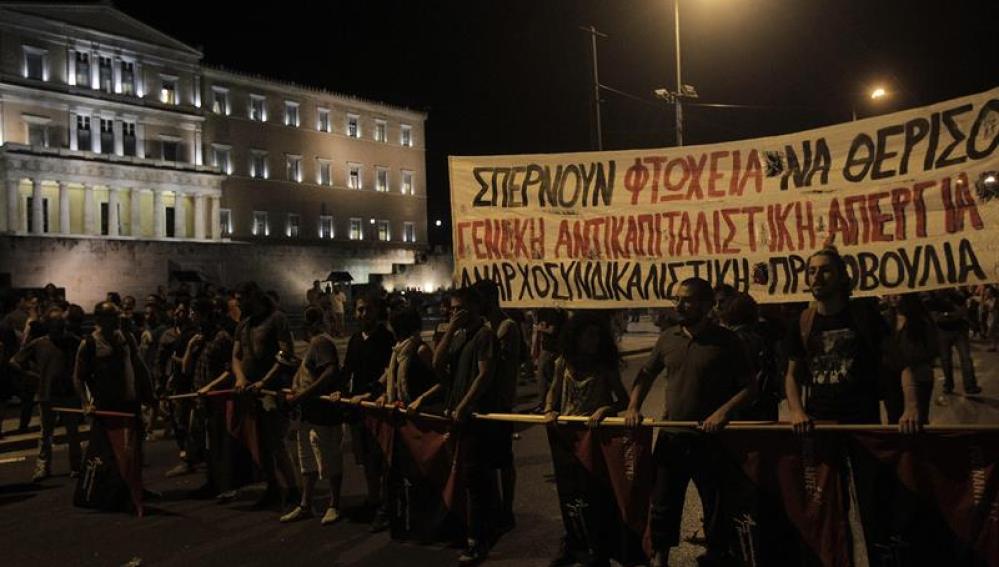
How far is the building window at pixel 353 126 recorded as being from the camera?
69.7m

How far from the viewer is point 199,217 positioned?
58.9 metres

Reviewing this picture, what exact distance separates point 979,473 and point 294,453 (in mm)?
7266

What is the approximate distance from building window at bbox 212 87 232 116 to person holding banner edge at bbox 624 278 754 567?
6169 centimetres

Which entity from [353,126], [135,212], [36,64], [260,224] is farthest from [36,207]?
[353,126]

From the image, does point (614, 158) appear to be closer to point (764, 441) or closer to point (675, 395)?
point (675, 395)

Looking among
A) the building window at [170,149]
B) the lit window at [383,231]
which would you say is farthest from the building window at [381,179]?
the building window at [170,149]

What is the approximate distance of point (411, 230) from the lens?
75312 mm

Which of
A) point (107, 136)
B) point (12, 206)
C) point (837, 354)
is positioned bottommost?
point (837, 354)

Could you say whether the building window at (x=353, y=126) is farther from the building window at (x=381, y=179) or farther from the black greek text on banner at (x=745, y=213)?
the black greek text on banner at (x=745, y=213)

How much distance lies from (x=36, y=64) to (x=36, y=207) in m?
9.63

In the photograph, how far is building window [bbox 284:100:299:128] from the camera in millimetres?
64875

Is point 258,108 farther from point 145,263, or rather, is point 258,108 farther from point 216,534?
point 216,534

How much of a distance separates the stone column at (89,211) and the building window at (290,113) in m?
16.7

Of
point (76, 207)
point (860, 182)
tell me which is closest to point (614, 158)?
point (860, 182)
